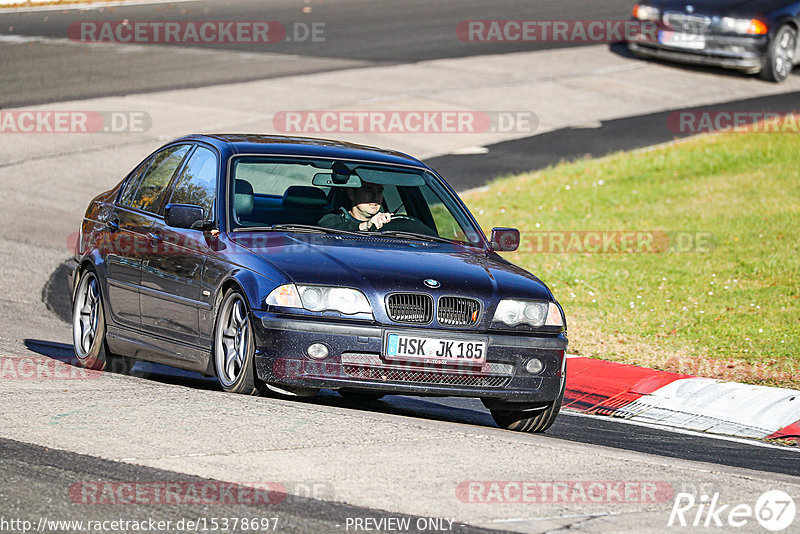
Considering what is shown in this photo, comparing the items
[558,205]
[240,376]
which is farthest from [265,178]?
[558,205]

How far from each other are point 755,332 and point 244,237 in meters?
5.41

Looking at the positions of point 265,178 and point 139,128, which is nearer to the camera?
point 265,178

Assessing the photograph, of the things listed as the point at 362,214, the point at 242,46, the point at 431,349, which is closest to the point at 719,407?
the point at 362,214

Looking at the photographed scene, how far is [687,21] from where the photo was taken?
23.5 meters

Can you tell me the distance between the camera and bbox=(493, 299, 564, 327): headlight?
24.3 feet

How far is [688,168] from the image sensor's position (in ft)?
61.7

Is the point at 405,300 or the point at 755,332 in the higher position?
the point at 405,300

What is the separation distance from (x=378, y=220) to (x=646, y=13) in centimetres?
1659

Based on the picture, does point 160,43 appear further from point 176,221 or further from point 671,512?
point 671,512

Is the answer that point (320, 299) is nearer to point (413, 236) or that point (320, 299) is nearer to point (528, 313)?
point (528, 313)

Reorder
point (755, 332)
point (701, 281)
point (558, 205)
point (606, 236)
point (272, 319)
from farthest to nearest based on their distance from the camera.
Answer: point (558, 205)
point (606, 236)
point (701, 281)
point (755, 332)
point (272, 319)

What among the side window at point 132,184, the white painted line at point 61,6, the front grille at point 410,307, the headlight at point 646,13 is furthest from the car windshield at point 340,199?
the white painted line at point 61,6

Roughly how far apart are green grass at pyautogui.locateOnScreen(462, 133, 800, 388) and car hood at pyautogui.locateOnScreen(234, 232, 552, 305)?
128 inches

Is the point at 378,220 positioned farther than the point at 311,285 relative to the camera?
Yes
